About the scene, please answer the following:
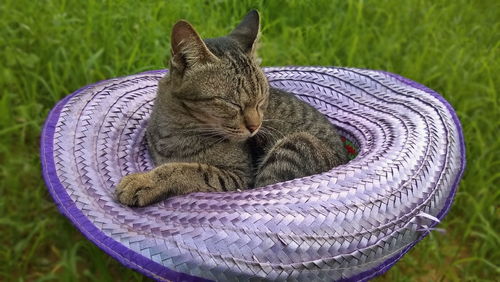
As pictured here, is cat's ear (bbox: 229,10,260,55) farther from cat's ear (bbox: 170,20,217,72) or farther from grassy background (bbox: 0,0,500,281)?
grassy background (bbox: 0,0,500,281)

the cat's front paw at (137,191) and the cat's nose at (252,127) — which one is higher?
the cat's nose at (252,127)

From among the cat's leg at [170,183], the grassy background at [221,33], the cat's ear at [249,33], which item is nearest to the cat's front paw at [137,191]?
the cat's leg at [170,183]

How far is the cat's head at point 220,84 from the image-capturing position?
1.85 metres

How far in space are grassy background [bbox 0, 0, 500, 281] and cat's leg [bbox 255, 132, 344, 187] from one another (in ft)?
2.18

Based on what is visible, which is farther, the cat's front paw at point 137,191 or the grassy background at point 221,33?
the grassy background at point 221,33

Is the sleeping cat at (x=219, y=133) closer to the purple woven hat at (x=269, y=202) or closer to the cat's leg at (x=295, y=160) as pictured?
the cat's leg at (x=295, y=160)

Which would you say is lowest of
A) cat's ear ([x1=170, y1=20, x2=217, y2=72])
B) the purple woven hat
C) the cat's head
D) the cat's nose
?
the purple woven hat

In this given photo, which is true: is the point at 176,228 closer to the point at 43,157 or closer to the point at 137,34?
the point at 43,157

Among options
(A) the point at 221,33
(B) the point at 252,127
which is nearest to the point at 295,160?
(B) the point at 252,127

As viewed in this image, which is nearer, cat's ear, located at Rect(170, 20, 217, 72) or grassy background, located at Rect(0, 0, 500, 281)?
cat's ear, located at Rect(170, 20, 217, 72)

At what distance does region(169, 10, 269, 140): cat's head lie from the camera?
1847 millimetres

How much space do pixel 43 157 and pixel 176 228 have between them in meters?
0.73

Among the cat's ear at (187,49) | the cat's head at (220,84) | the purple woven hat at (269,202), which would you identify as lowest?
the purple woven hat at (269,202)

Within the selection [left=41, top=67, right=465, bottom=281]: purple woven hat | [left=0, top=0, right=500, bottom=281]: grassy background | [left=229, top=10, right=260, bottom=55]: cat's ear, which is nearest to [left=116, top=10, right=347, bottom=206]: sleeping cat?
[left=229, top=10, right=260, bottom=55]: cat's ear
